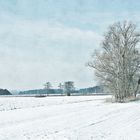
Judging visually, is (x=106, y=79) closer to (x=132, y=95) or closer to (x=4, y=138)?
(x=132, y=95)

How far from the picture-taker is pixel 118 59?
155ft

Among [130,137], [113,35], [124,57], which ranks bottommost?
[130,137]

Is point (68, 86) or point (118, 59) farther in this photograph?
point (68, 86)

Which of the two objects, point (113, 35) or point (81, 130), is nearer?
point (81, 130)

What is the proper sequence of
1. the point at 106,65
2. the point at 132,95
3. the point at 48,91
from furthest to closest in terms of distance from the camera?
the point at 48,91 < the point at 132,95 < the point at 106,65

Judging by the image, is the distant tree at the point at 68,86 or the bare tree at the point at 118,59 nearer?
the bare tree at the point at 118,59

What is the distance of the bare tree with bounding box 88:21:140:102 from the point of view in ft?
154

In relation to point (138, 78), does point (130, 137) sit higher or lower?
lower

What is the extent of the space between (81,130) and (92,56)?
34.7m

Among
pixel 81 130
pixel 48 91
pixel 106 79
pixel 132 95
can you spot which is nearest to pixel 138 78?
pixel 132 95

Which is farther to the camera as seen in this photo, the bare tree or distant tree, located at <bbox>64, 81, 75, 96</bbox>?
distant tree, located at <bbox>64, 81, 75, 96</bbox>

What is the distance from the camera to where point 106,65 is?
Answer: 4647 cm

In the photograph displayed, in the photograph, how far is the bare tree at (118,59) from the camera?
46906 mm

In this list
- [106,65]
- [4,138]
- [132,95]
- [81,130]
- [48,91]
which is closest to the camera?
[4,138]
